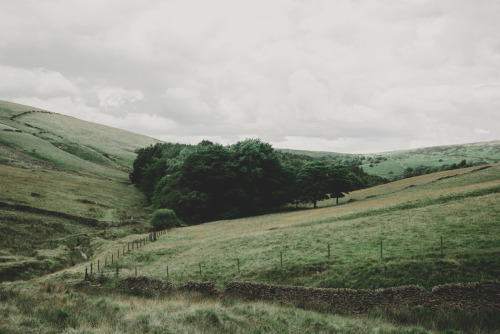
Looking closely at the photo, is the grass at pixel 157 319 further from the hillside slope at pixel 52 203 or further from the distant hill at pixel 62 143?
the distant hill at pixel 62 143

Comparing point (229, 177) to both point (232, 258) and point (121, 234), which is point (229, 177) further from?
point (232, 258)

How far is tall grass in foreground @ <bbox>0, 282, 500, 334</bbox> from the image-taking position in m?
9.13

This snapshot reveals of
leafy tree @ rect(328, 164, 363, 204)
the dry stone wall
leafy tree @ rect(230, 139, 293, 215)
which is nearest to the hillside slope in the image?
the dry stone wall

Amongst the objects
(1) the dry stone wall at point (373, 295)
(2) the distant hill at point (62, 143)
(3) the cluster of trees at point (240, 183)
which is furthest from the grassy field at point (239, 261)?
(2) the distant hill at point (62, 143)

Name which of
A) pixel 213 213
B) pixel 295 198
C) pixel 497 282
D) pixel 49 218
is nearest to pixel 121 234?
pixel 49 218

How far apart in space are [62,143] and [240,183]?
96069 millimetres

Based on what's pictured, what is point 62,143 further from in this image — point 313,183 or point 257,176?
point 313,183

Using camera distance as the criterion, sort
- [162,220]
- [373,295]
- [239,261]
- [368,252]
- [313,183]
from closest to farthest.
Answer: [373,295] < [368,252] < [239,261] < [162,220] < [313,183]

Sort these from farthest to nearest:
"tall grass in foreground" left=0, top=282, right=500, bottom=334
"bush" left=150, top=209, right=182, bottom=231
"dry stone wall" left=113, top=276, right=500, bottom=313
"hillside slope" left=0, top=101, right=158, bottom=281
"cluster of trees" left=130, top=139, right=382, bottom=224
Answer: "cluster of trees" left=130, top=139, right=382, bottom=224
"bush" left=150, top=209, right=182, bottom=231
"hillside slope" left=0, top=101, right=158, bottom=281
"dry stone wall" left=113, top=276, right=500, bottom=313
"tall grass in foreground" left=0, top=282, right=500, bottom=334

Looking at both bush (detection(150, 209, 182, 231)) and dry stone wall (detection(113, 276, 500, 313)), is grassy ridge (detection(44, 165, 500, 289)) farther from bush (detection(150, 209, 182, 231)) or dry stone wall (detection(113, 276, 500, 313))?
bush (detection(150, 209, 182, 231))

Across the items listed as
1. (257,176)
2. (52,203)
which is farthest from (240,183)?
(52,203)

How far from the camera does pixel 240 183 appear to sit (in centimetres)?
6762

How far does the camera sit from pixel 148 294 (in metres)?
18.2

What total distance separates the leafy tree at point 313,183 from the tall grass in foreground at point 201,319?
51.7 metres
